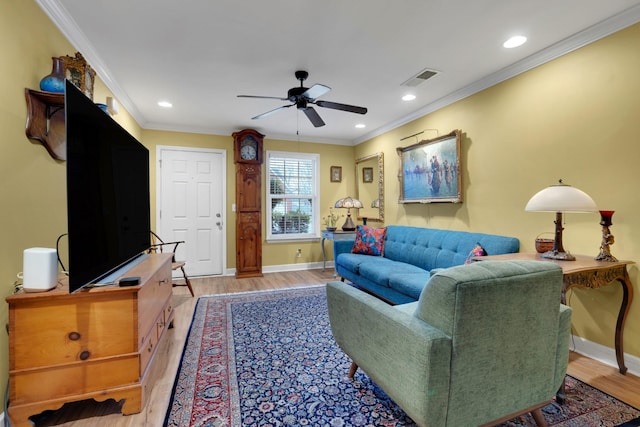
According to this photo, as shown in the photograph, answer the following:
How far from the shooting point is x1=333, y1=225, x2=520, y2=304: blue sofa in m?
2.74

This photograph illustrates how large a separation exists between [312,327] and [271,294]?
118cm

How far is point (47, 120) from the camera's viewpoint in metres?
1.82

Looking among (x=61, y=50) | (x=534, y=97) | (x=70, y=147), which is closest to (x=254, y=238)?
(x=61, y=50)

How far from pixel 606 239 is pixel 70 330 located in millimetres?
3278

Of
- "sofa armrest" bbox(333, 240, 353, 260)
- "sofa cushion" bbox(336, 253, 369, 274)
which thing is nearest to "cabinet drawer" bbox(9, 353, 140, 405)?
"sofa cushion" bbox(336, 253, 369, 274)

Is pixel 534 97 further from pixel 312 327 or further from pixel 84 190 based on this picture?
pixel 84 190

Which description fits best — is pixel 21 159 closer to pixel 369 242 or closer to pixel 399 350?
pixel 399 350

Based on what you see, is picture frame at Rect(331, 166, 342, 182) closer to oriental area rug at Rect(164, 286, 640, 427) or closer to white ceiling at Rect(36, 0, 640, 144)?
white ceiling at Rect(36, 0, 640, 144)

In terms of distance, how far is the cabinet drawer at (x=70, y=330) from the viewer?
4.70 feet

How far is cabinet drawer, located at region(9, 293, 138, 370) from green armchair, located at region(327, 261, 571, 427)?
4.47 ft

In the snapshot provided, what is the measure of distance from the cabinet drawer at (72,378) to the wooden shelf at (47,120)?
1.15 meters

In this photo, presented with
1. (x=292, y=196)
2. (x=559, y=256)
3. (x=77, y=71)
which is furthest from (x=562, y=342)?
(x=292, y=196)

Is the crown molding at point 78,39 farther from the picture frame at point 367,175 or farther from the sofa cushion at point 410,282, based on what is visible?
the picture frame at point 367,175

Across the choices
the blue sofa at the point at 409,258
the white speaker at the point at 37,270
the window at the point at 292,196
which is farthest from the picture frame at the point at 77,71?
the window at the point at 292,196
